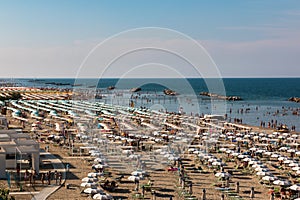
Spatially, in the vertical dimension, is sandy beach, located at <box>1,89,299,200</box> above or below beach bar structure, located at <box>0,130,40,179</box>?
below

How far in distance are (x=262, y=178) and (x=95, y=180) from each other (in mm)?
8786

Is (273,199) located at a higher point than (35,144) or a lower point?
lower

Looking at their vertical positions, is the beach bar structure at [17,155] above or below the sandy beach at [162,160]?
above

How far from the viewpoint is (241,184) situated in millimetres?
23016

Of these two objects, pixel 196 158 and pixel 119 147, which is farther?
pixel 119 147

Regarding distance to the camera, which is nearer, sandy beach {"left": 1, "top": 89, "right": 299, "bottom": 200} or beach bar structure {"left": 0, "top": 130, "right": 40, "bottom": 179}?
sandy beach {"left": 1, "top": 89, "right": 299, "bottom": 200}

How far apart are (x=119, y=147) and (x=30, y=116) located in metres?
21.9

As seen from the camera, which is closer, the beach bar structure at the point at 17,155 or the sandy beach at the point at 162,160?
the sandy beach at the point at 162,160

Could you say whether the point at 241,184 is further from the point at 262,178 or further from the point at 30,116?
the point at 30,116

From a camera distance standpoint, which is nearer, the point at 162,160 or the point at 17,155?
the point at 17,155

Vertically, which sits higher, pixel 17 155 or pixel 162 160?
pixel 17 155

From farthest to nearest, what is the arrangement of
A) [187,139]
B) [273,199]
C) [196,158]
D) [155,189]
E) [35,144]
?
[187,139] → [196,158] → [35,144] → [155,189] → [273,199]

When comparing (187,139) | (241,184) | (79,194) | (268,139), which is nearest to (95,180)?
(79,194)

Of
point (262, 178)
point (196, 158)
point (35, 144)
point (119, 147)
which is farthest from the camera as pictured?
point (119, 147)
